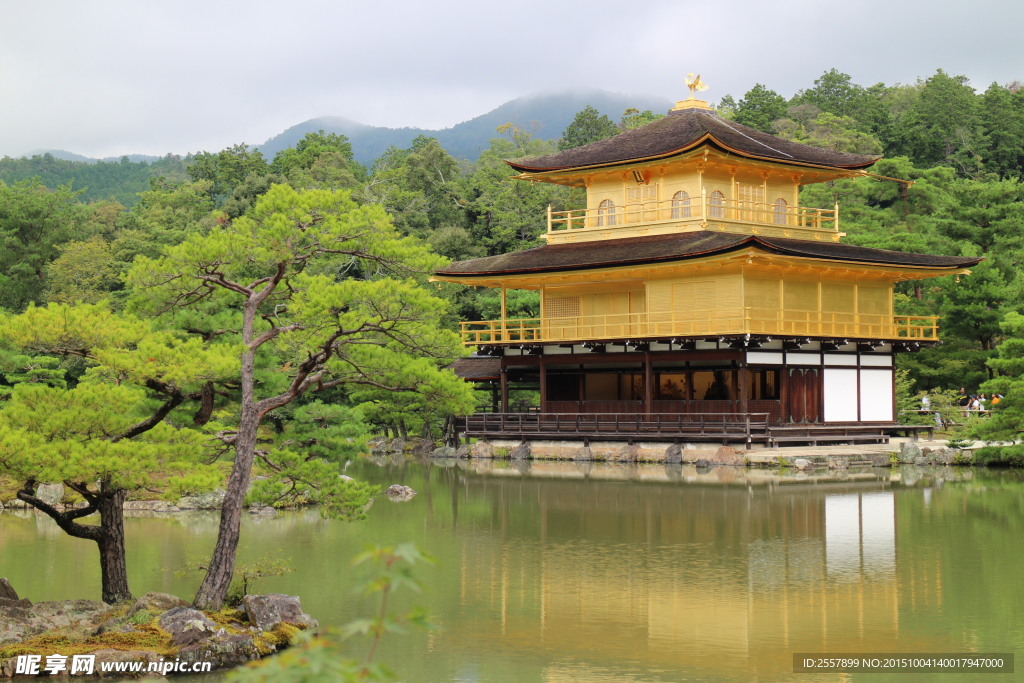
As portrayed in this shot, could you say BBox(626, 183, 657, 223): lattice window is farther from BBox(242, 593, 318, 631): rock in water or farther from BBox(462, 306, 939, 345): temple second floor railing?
BBox(242, 593, 318, 631): rock in water

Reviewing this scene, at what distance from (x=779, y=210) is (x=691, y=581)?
23701mm

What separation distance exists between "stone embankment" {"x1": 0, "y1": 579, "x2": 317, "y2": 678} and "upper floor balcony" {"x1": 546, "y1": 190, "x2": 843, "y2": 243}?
24.7 m

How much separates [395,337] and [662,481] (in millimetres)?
14412

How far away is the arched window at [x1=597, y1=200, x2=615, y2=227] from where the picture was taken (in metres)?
36.7

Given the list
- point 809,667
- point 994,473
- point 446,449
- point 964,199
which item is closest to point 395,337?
point 809,667

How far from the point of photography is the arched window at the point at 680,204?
3512 cm

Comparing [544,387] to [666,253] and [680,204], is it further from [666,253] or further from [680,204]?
[680,204]

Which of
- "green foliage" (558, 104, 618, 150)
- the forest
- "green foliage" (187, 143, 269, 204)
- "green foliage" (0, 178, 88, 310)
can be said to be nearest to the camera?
the forest

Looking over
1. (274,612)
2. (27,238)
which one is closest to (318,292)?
(274,612)

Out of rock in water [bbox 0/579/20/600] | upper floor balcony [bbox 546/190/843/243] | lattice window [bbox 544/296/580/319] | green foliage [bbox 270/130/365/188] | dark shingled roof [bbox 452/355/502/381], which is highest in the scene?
green foliage [bbox 270/130/365/188]

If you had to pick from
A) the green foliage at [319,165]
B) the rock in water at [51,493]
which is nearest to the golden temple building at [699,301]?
the rock in water at [51,493]

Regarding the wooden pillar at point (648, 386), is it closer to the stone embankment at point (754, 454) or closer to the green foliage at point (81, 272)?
the stone embankment at point (754, 454)

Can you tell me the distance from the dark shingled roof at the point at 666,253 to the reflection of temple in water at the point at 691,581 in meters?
9.95

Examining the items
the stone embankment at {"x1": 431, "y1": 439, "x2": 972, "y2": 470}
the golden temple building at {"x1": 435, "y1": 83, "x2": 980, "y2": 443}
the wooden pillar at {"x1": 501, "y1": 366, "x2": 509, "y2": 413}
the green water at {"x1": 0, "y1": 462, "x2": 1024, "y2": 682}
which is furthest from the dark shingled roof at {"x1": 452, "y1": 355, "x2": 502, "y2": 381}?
the green water at {"x1": 0, "y1": 462, "x2": 1024, "y2": 682}
